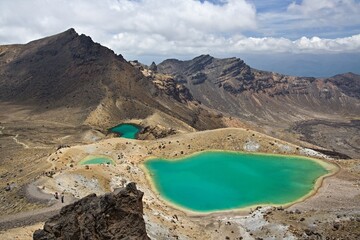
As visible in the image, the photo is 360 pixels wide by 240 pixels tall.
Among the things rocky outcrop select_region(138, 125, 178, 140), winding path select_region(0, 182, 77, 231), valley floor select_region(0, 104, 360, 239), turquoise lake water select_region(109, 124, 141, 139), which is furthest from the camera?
turquoise lake water select_region(109, 124, 141, 139)

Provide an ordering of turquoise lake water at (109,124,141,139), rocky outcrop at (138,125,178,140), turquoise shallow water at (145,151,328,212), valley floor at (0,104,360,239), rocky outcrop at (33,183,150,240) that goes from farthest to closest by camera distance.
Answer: turquoise lake water at (109,124,141,139) < rocky outcrop at (138,125,178,140) < turquoise shallow water at (145,151,328,212) < valley floor at (0,104,360,239) < rocky outcrop at (33,183,150,240)

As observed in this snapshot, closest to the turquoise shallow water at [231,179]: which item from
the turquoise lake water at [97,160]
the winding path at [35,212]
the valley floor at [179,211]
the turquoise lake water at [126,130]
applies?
the valley floor at [179,211]

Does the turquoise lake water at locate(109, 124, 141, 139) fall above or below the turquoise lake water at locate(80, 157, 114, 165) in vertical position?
below

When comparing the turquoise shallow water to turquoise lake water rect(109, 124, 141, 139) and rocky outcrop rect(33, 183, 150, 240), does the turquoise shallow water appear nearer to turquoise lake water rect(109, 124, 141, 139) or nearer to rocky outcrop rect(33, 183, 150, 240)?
rocky outcrop rect(33, 183, 150, 240)

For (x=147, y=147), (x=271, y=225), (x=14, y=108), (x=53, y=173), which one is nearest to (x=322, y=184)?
(x=271, y=225)

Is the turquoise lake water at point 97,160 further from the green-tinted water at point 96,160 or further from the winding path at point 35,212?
the winding path at point 35,212

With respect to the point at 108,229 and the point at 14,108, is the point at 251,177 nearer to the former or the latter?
the point at 108,229

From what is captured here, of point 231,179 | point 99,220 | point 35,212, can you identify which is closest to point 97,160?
point 231,179

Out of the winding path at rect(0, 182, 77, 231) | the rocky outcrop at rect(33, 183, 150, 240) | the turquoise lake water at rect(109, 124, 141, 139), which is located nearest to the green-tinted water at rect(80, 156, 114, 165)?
the winding path at rect(0, 182, 77, 231)
